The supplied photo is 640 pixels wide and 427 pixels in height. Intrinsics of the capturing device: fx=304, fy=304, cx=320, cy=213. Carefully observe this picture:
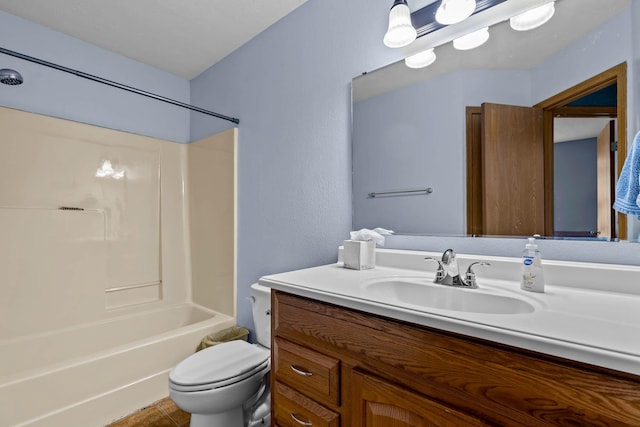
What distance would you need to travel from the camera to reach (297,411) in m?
1.03

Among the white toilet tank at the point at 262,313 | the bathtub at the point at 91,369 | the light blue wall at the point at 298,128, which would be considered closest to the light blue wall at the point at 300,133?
the light blue wall at the point at 298,128

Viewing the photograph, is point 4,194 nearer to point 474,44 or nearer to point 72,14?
point 72,14

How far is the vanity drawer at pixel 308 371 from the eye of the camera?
91 cm

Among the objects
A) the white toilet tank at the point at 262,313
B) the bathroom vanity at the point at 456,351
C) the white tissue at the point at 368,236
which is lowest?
the white toilet tank at the point at 262,313

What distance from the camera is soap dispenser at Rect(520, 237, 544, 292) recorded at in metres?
0.94

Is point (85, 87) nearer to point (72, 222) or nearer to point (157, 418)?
point (72, 222)

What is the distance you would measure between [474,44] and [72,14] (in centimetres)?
236

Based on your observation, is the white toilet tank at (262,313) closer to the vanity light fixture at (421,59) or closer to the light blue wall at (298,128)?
the light blue wall at (298,128)

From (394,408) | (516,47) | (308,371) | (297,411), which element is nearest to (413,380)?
(394,408)

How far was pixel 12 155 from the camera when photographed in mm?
1888

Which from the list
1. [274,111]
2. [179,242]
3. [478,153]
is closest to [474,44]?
[478,153]

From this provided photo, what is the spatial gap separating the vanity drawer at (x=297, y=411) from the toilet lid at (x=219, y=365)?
34 centimetres

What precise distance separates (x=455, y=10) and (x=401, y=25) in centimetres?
21

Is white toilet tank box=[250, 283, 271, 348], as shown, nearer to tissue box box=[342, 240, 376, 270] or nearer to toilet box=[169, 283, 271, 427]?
toilet box=[169, 283, 271, 427]
